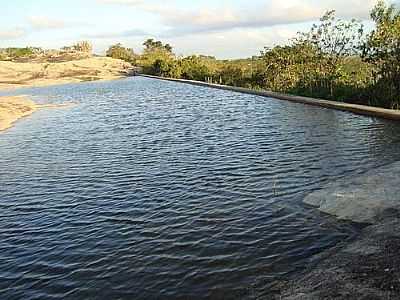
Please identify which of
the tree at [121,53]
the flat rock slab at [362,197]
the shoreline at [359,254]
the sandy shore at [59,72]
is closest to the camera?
the shoreline at [359,254]

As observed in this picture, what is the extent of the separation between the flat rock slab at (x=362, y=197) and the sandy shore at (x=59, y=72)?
68391 millimetres

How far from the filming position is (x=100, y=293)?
22.6 feet

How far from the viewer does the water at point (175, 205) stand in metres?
7.23

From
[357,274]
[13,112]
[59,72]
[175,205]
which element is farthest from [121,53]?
[357,274]

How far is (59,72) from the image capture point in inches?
3440

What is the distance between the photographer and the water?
723 centimetres

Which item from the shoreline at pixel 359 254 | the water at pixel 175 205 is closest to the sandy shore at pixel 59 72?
the water at pixel 175 205

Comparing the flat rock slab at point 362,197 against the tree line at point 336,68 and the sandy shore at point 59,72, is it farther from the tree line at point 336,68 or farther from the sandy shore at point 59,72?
the sandy shore at point 59,72

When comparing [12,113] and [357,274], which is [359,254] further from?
[12,113]

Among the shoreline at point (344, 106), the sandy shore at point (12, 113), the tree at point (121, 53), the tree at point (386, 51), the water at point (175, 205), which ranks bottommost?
the water at point (175, 205)

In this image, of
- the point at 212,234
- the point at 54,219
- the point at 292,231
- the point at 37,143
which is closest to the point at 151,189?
the point at 54,219

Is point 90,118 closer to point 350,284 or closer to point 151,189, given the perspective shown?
point 151,189

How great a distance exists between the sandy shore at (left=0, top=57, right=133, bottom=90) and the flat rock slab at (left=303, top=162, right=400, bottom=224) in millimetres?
68391

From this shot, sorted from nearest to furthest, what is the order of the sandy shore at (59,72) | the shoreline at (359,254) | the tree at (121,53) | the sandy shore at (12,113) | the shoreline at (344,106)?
the shoreline at (359,254)
the shoreline at (344,106)
the sandy shore at (12,113)
the sandy shore at (59,72)
the tree at (121,53)
